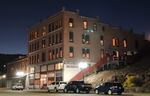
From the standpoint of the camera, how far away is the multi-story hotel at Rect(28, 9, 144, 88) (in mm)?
70812

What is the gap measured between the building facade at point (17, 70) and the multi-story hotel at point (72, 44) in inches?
244

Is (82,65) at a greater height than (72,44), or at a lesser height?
lesser

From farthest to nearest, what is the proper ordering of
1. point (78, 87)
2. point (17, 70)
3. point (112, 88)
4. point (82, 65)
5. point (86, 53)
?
1. point (17, 70)
2. point (86, 53)
3. point (82, 65)
4. point (78, 87)
5. point (112, 88)

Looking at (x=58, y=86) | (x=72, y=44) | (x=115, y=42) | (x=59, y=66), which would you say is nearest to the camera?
(x=58, y=86)

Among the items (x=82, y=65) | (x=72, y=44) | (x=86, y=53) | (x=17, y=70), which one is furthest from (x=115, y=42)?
(x=17, y=70)

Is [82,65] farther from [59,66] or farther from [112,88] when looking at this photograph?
[112,88]

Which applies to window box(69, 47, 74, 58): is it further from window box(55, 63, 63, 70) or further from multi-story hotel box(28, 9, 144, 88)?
window box(55, 63, 63, 70)

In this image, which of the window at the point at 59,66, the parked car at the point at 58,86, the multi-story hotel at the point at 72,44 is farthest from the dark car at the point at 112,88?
the window at the point at 59,66

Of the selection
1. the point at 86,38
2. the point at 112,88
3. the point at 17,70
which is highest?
the point at 86,38

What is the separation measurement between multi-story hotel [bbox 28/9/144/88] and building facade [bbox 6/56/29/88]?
6.21 metres

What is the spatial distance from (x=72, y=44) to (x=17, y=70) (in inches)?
1247

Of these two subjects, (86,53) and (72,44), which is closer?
(72,44)

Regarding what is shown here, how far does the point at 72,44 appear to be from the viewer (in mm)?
71500

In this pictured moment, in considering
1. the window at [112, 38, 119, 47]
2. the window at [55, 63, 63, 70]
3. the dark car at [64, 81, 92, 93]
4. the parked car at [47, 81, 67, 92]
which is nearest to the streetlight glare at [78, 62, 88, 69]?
the window at [55, 63, 63, 70]
